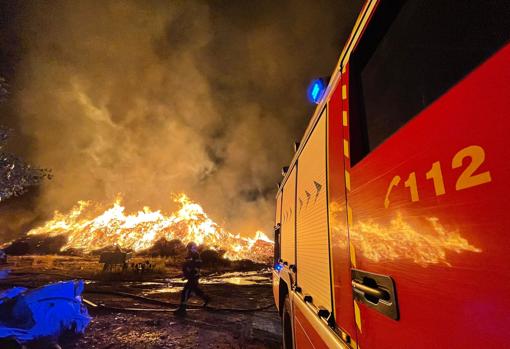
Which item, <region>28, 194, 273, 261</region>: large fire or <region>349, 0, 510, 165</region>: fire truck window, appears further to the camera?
<region>28, 194, 273, 261</region>: large fire

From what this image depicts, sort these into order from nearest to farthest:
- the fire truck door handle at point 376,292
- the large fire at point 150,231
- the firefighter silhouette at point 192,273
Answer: the fire truck door handle at point 376,292, the firefighter silhouette at point 192,273, the large fire at point 150,231

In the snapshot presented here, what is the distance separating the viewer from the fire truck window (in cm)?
83

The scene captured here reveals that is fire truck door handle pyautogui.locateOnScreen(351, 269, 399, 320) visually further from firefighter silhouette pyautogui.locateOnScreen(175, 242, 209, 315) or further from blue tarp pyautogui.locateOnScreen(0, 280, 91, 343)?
firefighter silhouette pyautogui.locateOnScreen(175, 242, 209, 315)

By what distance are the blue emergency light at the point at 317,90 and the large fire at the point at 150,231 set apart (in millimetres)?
36343

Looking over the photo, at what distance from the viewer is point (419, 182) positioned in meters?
0.83

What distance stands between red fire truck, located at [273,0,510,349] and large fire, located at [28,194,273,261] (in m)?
36.8

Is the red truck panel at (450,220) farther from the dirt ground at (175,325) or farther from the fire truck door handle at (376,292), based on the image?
the dirt ground at (175,325)

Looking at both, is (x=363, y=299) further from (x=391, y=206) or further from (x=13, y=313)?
(x=13, y=313)

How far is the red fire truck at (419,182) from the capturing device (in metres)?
0.58

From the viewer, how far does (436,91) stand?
948mm

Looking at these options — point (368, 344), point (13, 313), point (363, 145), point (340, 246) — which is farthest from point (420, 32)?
point (13, 313)

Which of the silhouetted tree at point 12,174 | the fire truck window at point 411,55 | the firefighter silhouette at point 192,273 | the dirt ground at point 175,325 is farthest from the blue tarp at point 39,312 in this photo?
the silhouetted tree at point 12,174

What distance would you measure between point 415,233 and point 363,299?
503mm

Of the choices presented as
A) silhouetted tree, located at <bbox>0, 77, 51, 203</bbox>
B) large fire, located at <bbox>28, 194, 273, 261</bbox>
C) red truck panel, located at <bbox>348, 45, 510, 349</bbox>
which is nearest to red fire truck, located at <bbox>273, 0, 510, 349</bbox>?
red truck panel, located at <bbox>348, 45, 510, 349</bbox>
